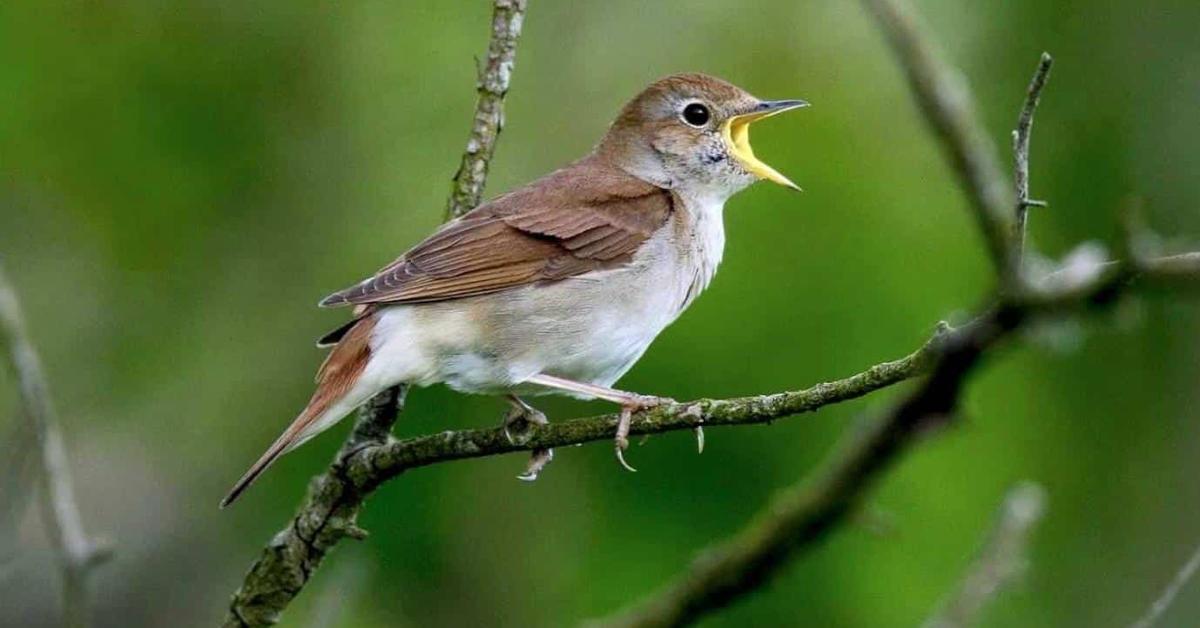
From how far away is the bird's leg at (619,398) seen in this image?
3.94 metres

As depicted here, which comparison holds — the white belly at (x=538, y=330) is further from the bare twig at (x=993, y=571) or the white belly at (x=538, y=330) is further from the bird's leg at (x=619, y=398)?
the bare twig at (x=993, y=571)

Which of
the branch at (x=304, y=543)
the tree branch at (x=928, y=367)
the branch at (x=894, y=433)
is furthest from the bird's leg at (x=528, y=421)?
the branch at (x=894, y=433)

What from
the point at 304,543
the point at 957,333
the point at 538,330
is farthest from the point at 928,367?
the point at 538,330

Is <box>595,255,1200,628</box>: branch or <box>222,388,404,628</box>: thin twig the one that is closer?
<box>595,255,1200,628</box>: branch

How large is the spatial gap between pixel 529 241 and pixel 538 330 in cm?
40

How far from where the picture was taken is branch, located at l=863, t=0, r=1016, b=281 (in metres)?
1.51

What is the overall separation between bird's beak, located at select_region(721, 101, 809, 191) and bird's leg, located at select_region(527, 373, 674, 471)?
3.90 ft

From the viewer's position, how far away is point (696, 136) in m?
6.05

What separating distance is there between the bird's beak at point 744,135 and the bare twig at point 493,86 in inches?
49.0

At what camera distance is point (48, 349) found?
27.2ft

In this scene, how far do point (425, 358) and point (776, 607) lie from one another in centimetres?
231

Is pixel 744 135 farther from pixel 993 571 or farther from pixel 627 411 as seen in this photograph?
pixel 993 571

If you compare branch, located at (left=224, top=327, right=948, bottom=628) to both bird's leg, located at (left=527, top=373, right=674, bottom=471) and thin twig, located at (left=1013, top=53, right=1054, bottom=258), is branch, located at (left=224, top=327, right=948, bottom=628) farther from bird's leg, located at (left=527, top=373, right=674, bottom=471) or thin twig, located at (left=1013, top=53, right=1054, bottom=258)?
thin twig, located at (left=1013, top=53, right=1054, bottom=258)

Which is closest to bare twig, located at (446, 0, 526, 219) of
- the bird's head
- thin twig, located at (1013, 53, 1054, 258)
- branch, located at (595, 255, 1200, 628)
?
the bird's head
